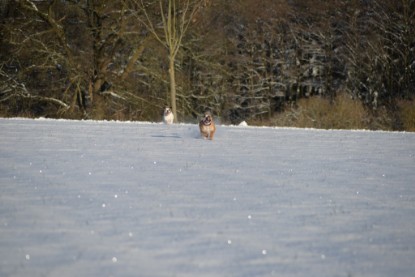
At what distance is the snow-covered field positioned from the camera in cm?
511

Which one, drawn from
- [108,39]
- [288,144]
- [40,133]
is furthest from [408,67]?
[40,133]

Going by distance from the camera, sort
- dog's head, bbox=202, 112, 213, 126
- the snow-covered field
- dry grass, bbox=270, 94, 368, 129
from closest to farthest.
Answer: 1. the snow-covered field
2. dog's head, bbox=202, 112, 213, 126
3. dry grass, bbox=270, 94, 368, 129

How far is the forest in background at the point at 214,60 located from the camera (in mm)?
29906

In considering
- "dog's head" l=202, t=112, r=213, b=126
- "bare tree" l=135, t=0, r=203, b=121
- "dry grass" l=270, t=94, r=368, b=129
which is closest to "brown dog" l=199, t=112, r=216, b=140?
"dog's head" l=202, t=112, r=213, b=126

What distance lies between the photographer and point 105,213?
6.64 m

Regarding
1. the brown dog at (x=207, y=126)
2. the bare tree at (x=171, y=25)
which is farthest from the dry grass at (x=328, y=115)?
the brown dog at (x=207, y=126)

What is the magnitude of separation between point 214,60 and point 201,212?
102ft

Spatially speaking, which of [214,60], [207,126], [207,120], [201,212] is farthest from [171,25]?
[201,212]

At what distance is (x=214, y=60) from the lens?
37.5 meters

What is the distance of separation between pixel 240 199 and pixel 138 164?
3.50m

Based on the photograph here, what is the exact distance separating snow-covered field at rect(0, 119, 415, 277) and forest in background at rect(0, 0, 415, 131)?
612 inches

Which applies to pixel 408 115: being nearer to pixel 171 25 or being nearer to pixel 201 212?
pixel 171 25

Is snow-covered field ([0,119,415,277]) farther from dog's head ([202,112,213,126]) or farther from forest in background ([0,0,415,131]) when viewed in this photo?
forest in background ([0,0,415,131])

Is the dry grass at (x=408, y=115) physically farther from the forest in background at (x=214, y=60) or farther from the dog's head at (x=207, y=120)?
the dog's head at (x=207, y=120)
